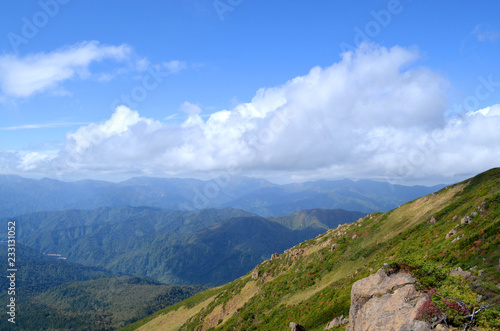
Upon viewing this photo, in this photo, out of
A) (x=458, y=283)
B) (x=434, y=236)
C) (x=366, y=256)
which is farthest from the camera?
(x=366, y=256)

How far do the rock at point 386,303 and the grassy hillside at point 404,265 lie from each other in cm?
90

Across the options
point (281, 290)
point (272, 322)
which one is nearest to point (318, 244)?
point (281, 290)

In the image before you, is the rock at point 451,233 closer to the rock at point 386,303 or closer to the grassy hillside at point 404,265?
the grassy hillside at point 404,265

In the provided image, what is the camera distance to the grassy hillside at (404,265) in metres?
19.0

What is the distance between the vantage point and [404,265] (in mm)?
23797

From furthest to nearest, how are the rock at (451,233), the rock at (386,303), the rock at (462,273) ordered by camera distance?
1. the rock at (451,233)
2. the rock at (462,273)
3. the rock at (386,303)

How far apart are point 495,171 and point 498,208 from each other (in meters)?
31.6

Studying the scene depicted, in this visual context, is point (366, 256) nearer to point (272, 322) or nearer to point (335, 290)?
point (335, 290)

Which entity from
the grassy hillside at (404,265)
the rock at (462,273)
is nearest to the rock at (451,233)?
the grassy hillside at (404,265)

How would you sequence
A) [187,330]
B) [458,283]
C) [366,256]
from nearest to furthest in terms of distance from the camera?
[458,283]
[366,256]
[187,330]

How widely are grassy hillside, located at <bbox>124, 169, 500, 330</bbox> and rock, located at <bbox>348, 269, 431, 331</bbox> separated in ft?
2.97

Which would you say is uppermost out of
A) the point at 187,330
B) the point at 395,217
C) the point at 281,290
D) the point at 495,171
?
the point at 495,171

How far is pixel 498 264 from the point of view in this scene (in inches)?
960

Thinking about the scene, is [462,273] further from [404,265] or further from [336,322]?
[336,322]
